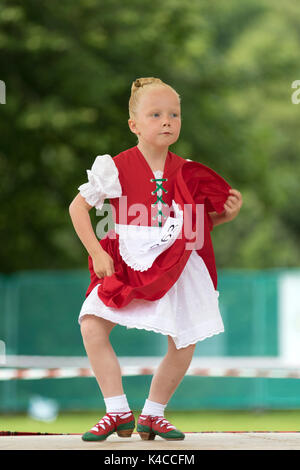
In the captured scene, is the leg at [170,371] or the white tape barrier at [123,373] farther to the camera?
the white tape barrier at [123,373]

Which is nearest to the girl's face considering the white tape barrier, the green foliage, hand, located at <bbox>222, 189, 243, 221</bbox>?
hand, located at <bbox>222, 189, 243, 221</bbox>

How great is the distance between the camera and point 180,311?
416 centimetres

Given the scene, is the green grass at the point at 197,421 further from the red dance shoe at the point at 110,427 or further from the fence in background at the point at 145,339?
the red dance shoe at the point at 110,427

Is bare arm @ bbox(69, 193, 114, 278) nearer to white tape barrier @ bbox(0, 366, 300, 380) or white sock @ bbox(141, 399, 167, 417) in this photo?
white sock @ bbox(141, 399, 167, 417)

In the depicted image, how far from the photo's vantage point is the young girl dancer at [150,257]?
4.09 metres

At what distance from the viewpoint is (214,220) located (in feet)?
14.8

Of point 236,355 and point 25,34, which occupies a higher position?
point 25,34

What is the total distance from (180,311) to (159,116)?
35.4 inches

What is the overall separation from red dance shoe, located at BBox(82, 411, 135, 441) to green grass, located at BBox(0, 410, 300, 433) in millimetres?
7818

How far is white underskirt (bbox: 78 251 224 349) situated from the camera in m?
4.04

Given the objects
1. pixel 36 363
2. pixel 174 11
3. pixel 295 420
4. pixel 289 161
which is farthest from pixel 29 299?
pixel 289 161

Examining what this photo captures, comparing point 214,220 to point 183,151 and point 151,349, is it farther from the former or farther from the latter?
point 183,151

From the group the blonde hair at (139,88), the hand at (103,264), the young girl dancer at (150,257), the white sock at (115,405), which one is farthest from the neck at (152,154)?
the white sock at (115,405)

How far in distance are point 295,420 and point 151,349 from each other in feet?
8.39
